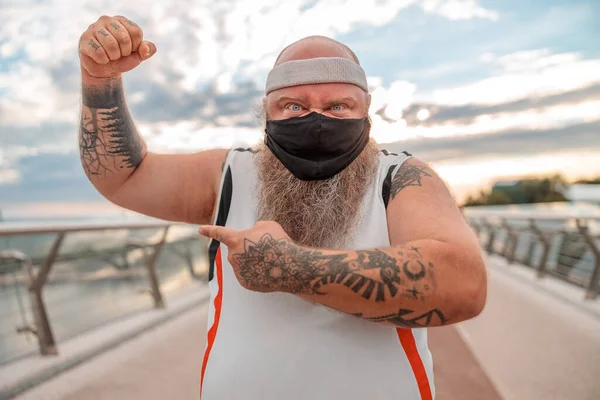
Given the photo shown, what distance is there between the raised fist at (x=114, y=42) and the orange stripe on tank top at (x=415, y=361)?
0.88 meters

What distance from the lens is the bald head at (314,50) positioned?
121 centimetres

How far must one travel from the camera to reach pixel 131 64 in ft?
3.55

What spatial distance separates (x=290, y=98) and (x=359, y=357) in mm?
651

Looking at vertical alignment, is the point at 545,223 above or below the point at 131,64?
below

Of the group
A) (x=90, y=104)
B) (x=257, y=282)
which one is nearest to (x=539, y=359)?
(x=257, y=282)

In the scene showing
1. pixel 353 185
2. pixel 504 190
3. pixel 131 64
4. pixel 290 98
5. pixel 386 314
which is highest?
pixel 131 64

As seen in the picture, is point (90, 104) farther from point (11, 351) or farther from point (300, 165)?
point (11, 351)

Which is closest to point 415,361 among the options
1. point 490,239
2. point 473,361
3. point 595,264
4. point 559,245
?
point 473,361

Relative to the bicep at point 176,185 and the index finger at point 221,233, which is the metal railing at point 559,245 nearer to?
the bicep at point 176,185

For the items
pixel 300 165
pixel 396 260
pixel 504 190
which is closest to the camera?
pixel 396 260

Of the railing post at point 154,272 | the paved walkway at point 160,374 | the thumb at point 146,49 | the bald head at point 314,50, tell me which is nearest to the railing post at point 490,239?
the paved walkway at point 160,374

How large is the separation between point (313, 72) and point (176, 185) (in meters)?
0.47

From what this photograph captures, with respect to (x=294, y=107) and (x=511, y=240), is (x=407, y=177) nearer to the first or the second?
(x=294, y=107)

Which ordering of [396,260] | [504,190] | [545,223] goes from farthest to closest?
1. [504,190]
2. [545,223]
3. [396,260]
